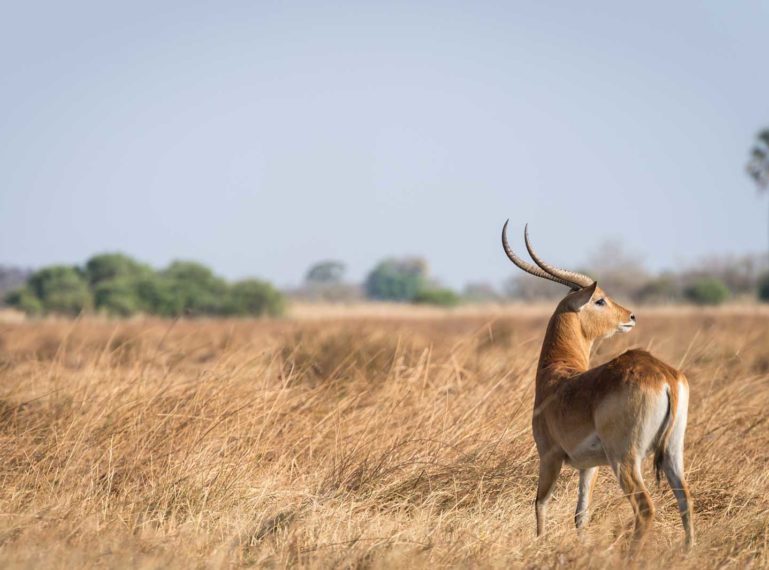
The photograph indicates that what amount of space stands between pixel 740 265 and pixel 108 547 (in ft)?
228

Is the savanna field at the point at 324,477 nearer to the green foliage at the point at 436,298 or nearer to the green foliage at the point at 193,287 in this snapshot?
the green foliage at the point at 193,287

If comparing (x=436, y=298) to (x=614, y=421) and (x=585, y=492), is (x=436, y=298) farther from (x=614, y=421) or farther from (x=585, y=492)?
(x=614, y=421)

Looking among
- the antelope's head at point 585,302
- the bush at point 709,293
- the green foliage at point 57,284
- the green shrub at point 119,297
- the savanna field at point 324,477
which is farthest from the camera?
the bush at point 709,293

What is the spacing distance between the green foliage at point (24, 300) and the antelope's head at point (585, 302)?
39.0 metres

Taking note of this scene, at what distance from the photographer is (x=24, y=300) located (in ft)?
148

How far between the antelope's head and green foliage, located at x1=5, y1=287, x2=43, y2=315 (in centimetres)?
3896

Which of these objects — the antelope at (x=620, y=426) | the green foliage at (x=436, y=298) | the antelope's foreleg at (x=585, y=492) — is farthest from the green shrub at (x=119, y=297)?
the antelope at (x=620, y=426)

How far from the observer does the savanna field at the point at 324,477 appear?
4.54 m

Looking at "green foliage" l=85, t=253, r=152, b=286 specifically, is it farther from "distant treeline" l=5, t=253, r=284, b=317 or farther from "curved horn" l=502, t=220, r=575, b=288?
"curved horn" l=502, t=220, r=575, b=288

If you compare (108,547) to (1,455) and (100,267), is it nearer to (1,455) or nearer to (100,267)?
(1,455)

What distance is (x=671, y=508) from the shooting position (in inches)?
225

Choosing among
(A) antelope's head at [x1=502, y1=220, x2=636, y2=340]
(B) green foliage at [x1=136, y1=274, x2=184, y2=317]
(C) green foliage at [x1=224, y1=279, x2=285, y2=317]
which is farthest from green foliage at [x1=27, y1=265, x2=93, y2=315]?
(A) antelope's head at [x1=502, y1=220, x2=636, y2=340]

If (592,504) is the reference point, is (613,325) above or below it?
above

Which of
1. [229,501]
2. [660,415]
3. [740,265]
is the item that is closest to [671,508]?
[660,415]
